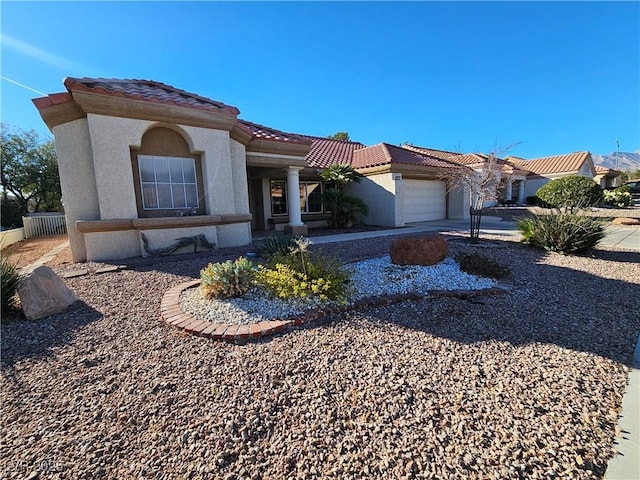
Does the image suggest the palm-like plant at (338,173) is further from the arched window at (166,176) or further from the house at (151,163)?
the arched window at (166,176)

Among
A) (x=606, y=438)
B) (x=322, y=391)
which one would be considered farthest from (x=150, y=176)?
(x=606, y=438)

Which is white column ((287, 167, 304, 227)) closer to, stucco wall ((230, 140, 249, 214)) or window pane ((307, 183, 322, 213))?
stucco wall ((230, 140, 249, 214))

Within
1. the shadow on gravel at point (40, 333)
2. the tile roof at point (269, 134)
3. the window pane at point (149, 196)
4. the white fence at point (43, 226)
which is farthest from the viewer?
the white fence at point (43, 226)

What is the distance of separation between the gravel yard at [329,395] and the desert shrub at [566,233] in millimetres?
4099

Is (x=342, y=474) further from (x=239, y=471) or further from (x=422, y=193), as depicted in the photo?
(x=422, y=193)

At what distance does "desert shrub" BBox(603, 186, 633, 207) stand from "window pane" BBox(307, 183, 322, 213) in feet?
79.6

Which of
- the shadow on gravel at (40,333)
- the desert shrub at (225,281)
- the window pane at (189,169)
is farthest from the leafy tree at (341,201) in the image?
the shadow on gravel at (40,333)

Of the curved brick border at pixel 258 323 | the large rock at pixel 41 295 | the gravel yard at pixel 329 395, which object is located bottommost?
the gravel yard at pixel 329 395

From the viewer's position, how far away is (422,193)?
17047mm

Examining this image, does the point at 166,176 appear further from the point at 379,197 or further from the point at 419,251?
the point at 379,197

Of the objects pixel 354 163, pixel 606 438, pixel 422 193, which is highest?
pixel 354 163

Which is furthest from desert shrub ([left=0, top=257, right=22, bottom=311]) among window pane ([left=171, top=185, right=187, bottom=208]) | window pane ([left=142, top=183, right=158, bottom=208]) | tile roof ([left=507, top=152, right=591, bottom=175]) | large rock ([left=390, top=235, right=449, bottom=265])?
tile roof ([left=507, top=152, right=591, bottom=175])

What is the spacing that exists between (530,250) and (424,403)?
8.16 m

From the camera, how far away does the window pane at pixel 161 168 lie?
342 inches
